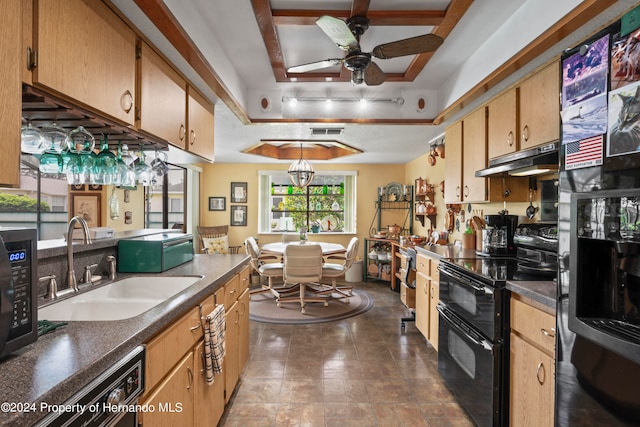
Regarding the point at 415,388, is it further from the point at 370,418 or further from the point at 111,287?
the point at 111,287

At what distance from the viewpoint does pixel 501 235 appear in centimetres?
256

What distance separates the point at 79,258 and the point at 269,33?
174cm

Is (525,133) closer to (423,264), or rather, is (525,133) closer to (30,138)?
(423,264)

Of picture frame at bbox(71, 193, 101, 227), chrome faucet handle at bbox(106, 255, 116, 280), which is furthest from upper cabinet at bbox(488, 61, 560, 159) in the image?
picture frame at bbox(71, 193, 101, 227)

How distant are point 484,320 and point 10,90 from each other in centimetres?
227

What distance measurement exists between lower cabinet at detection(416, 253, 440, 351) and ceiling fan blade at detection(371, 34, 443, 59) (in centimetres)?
167

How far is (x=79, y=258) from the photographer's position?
5.57 ft

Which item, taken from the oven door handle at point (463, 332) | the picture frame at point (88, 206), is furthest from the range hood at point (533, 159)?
the picture frame at point (88, 206)

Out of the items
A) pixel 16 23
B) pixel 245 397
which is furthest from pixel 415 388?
pixel 16 23

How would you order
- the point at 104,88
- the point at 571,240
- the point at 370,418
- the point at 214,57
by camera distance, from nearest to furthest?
the point at 571,240 < the point at 104,88 < the point at 370,418 < the point at 214,57

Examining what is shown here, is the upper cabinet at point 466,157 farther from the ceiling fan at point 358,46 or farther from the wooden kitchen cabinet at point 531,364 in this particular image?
the wooden kitchen cabinet at point 531,364

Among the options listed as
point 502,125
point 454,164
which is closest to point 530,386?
point 502,125

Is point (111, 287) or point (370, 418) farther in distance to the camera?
point (370, 418)

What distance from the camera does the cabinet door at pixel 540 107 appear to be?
1.88m
